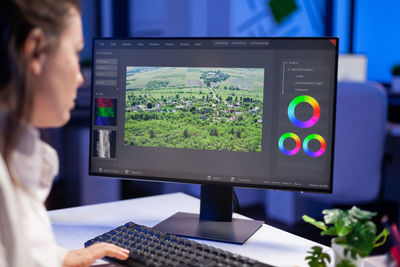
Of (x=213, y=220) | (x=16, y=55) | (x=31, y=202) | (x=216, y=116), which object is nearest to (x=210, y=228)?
(x=213, y=220)

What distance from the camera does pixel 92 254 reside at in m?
0.91

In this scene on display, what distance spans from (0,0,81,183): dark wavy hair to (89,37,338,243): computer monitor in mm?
549

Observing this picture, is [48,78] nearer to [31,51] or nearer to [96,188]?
[31,51]

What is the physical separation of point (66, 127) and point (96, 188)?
48cm

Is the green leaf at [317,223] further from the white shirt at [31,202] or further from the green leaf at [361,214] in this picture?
the white shirt at [31,202]

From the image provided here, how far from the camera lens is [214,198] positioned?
118 cm

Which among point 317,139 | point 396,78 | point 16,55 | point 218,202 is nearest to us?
point 16,55

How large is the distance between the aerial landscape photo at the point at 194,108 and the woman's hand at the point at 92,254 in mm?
325

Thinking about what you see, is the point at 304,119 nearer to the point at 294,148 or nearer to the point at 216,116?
the point at 294,148

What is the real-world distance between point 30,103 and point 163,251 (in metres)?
0.44

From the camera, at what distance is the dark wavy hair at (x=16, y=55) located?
1.91 feet

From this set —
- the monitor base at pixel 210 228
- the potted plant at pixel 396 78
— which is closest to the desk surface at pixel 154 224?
the monitor base at pixel 210 228

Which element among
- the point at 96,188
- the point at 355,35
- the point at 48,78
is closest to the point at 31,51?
the point at 48,78

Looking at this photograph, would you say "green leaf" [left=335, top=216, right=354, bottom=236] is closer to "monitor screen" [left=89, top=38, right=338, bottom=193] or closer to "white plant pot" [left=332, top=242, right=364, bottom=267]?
"white plant pot" [left=332, top=242, right=364, bottom=267]
